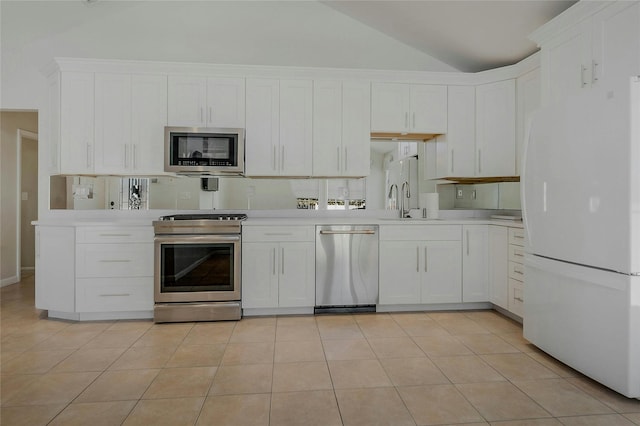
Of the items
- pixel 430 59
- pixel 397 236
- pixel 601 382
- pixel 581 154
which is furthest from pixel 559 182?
pixel 430 59

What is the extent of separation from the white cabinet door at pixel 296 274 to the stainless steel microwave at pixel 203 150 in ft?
3.06

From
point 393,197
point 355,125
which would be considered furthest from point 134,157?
point 393,197

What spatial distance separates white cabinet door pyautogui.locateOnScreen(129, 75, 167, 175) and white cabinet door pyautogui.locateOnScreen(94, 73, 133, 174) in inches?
2.3

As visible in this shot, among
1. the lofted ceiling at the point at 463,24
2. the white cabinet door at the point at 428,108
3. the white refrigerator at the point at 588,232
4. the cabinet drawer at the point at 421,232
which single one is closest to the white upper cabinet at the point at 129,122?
the lofted ceiling at the point at 463,24

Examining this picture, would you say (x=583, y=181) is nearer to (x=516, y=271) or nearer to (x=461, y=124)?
(x=516, y=271)

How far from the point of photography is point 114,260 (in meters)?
3.21

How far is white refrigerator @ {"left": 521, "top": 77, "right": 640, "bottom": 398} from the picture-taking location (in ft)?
6.00

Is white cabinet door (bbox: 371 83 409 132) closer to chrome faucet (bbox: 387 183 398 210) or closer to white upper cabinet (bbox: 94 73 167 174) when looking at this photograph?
chrome faucet (bbox: 387 183 398 210)

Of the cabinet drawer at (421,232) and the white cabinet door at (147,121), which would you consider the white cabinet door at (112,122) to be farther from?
the cabinet drawer at (421,232)

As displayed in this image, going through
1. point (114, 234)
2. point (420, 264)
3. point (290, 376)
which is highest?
point (114, 234)

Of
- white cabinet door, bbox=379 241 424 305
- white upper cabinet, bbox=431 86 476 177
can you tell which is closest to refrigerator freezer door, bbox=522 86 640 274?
white cabinet door, bbox=379 241 424 305

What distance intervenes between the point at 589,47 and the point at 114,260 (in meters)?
4.03

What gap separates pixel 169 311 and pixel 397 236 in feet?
7.21

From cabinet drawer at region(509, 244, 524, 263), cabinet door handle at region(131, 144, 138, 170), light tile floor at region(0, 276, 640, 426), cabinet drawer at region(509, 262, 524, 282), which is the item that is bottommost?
light tile floor at region(0, 276, 640, 426)
